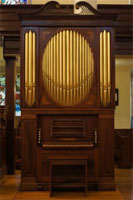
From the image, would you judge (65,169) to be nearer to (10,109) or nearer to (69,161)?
(69,161)

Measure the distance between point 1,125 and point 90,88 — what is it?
2.24m

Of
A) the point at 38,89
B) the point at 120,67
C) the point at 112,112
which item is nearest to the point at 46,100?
the point at 38,89

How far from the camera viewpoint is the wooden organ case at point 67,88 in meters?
5.11

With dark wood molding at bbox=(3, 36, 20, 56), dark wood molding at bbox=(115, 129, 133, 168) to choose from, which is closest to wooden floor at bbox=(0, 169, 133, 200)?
dark wood molding at bbox=(115, 129, 133, 168)

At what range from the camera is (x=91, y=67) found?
5141mm

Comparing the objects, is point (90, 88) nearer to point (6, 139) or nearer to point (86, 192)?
point (86, 192)

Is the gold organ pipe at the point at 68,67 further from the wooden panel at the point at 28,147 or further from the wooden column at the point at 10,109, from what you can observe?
the wooden column at the point at 10,109

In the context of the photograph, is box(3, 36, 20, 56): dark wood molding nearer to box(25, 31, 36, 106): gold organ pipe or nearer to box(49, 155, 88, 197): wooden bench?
box(25, 31, 36, 106): gold organ pipe

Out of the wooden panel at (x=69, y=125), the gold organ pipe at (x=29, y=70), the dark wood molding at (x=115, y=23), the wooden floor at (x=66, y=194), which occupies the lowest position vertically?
the wooden floor at (x=66, y=194)

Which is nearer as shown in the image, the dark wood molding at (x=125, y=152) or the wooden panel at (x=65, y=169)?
the wooden panel at (x=65, y=169)

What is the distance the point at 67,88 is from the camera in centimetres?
510

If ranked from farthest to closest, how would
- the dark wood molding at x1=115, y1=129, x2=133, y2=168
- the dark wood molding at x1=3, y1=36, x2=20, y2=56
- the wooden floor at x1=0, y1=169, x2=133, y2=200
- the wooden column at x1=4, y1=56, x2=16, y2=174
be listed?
the dark wood molding at x1=115, y1=129, x2=133, y2=168
the wooden column at x1=4, y1=56, x2=16, y2=174
the dark wood molding at x1=3, y1=36, x2=20, y2=56
the wooden floor at x1=0, y1=169, x2=133, y2=200

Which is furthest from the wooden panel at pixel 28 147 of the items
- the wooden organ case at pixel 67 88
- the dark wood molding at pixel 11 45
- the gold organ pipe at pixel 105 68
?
the dark wood molding at pixel 11 45

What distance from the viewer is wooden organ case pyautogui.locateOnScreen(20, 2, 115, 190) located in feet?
16.8
